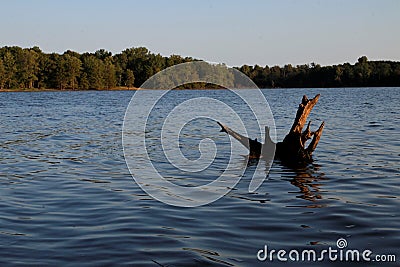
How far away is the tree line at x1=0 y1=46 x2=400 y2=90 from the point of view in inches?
5438

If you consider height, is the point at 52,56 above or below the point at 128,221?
above

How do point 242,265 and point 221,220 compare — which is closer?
point 242,265

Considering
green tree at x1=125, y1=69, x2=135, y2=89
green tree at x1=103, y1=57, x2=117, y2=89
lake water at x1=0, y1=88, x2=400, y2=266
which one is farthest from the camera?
green tree at x1=125, y1=69, x2=135, y2=89

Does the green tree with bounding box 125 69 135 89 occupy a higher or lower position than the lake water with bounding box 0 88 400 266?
higher

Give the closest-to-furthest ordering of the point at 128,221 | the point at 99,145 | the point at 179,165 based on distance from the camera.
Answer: the point at 128,221
the point at 179,165
the point at 99,145

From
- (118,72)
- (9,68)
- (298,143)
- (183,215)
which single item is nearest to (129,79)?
(118,72)

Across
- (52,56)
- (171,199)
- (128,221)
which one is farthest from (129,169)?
(52,56)

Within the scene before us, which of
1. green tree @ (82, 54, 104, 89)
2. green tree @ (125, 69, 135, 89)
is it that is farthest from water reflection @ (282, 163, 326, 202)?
green tree @ (125, 69, 135, 89)

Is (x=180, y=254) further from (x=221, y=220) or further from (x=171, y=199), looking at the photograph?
(x=171, y=199)

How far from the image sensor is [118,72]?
162 metres

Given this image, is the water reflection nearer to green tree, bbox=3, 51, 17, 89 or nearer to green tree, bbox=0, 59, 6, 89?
green tree, bbox=0, 59, 6, 89

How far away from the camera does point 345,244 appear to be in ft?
26.7

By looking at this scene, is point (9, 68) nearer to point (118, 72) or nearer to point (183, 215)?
point (118, 72)

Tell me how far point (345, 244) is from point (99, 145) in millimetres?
15505
